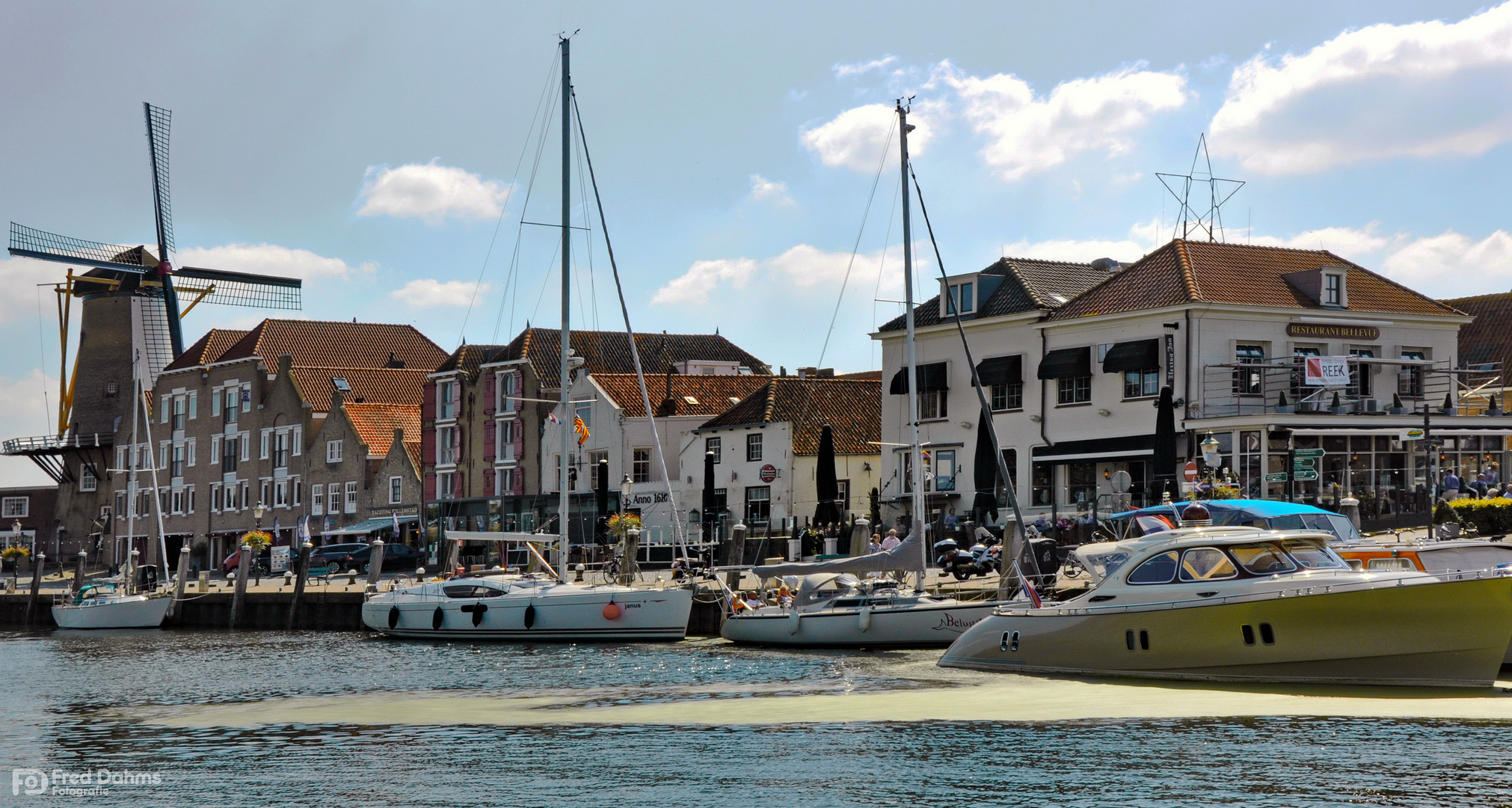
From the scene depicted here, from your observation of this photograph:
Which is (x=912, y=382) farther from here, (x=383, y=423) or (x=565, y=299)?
(x=383, y=423)

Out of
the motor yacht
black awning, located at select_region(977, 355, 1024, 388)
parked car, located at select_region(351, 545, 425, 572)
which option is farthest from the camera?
parked car, located at select_region(351, 545, 425, 572)

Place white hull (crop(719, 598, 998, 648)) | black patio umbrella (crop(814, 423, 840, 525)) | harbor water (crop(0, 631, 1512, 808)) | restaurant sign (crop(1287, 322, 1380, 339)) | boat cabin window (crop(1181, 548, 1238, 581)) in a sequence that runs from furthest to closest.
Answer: restaurant sign (crop(1287, 322, 1380, 339)) < black patio umbrella (crop(814, 423, 840, 525)) < white hull (crop(719, 598, 998, 648)) < boat cabin window (crop(1181, 548, 1238, 581)) < harbor water (crop(0, 631, 1512, 808))

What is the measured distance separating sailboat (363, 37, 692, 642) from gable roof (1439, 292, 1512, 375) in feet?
134

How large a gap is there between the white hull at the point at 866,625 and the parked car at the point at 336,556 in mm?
34082

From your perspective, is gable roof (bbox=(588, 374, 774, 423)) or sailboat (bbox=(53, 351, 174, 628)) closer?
sailboat (bbox=(53, 351, 174, 628))

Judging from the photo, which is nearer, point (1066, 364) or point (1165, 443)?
point (1165, 443)

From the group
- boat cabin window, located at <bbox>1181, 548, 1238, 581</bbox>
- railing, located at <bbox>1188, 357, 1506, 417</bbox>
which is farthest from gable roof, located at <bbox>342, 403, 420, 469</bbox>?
boat cabin window, located at <bbox>1181, 548, 1238, 581</bbox>

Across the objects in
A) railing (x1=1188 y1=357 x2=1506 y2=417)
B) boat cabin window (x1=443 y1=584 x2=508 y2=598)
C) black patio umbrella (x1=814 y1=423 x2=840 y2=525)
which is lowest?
boat cabin window (x1=443 y1=584 x2=508 y2=598)

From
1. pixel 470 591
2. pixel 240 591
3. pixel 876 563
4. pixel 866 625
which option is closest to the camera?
pixel 866 625

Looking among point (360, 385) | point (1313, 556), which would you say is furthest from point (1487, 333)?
point (360, 385)

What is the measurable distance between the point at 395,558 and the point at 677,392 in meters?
14.3

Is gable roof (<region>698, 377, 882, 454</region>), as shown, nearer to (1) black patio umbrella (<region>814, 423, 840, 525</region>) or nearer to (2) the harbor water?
(1) black patio umbrella (<region>814, 423, 840, 525</region>)

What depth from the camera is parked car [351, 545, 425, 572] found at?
66375mm

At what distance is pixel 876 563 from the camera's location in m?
37.5
